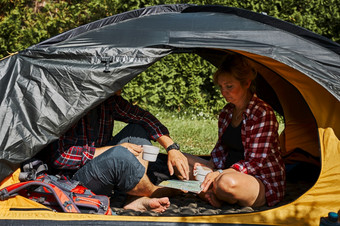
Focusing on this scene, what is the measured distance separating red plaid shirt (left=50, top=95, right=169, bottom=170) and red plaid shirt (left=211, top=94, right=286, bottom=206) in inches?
25.4

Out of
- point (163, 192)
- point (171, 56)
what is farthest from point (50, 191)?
point (171, 56)

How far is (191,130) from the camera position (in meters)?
6.12

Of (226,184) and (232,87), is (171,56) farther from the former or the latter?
(226,184)

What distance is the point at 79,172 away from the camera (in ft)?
9.55

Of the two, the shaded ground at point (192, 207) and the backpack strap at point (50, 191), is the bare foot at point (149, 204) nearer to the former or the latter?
the shaded ground at point (192, 207)

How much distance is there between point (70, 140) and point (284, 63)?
4.89ft

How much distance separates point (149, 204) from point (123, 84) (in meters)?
0.84

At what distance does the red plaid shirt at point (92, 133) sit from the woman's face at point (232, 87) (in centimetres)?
57

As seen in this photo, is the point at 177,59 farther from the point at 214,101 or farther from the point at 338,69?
the point at 338,69

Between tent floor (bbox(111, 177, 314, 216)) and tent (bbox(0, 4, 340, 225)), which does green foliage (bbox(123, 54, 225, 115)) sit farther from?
tent (bbox(0, 4, 340, 225))

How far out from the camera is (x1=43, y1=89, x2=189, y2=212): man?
2.86m

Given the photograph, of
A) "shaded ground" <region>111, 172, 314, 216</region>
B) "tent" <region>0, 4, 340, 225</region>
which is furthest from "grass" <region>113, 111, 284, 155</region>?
"tent" <region>0, 4, 340, 225</region>

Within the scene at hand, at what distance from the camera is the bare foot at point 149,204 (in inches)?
114

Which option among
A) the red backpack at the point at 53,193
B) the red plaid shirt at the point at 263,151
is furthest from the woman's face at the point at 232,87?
the red backpack at the point at 53,193
